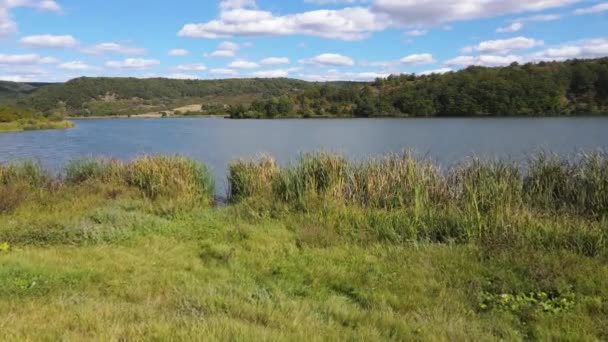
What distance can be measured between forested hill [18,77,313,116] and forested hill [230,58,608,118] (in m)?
43.9

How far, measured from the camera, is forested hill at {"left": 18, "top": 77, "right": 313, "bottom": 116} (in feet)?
522

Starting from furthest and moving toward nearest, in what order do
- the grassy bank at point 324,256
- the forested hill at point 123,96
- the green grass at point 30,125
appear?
the forested hill at point 123,96, the green grass at point 30,125, the grassy bank at point 324,256

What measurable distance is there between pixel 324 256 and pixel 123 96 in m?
186

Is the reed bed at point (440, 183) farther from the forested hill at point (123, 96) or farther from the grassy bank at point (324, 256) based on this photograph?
the forested hill at point (123, 96)

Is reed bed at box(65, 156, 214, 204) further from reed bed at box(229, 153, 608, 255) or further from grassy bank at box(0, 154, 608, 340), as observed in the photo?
reed bed at box(229, 153, 608, 255)

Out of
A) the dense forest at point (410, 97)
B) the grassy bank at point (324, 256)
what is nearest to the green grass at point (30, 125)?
the dense forest at point (410, 97)

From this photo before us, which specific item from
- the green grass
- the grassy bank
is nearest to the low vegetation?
the green grass

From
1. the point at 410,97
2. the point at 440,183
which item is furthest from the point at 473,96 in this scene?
the point at 440,183

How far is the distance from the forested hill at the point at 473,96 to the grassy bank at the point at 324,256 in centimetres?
8033

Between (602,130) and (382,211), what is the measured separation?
43.5 metres

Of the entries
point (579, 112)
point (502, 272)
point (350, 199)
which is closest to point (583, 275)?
point (502, 272)

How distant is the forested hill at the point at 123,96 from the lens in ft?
522

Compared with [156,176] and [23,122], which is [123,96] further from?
[156,176]

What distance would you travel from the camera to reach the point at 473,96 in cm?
9619
